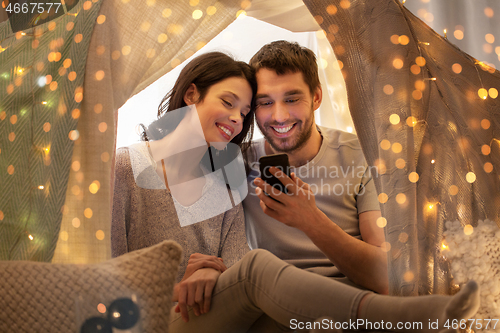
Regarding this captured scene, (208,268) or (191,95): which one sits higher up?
(191,95)

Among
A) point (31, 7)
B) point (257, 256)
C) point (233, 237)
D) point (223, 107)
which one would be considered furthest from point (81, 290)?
point (31, 7)

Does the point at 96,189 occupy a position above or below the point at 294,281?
above

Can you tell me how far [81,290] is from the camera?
605 mm

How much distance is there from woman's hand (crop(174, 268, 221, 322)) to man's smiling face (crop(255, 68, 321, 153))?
413 millimetres

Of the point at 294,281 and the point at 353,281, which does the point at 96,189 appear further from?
the point at 353,281

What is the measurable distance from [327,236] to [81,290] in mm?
544

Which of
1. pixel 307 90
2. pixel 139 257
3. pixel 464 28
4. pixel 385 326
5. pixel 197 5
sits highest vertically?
pixel 464 28

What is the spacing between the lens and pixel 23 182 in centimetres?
71

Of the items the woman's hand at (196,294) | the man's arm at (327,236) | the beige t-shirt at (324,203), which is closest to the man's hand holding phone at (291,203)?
the man's arm at (327,236)

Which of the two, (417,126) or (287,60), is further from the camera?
(287,60)

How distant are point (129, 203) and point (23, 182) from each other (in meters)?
0.24

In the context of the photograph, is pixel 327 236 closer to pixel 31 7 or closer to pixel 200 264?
pixel 200 264

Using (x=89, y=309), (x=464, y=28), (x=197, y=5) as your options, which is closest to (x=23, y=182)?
(x=89, y=309)

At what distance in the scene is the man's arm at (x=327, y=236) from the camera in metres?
0.84
